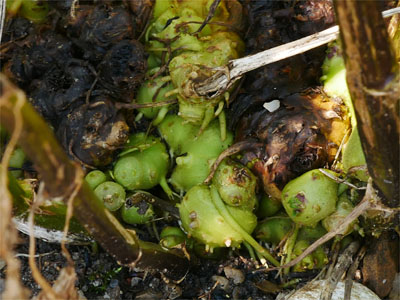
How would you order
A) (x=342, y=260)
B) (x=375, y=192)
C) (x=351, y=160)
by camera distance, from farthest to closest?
(x=342, y=260), (x=351, y=160), (x=375, y=192)

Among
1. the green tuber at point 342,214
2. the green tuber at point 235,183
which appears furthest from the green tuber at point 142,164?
the green tuber at point 342,214

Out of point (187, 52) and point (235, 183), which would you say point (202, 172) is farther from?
point (187, 52)

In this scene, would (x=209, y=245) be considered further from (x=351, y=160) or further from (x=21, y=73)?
(x=21, y=73)

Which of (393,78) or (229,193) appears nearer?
(393,78)

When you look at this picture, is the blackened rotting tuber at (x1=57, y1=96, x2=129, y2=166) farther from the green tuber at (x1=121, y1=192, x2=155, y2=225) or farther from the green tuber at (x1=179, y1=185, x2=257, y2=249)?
the green tuber at (x1=179, y1=185, x2=257, y2=249)

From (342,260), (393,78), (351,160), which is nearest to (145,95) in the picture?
(351,160)

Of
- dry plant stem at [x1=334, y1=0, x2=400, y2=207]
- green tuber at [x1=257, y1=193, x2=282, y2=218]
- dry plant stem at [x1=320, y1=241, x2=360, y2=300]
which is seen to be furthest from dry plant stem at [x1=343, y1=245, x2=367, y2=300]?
dry plant stem at [x1=334, y1=0, x2=400, y2=207]

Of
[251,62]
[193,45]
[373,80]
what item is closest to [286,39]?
[251,62]
